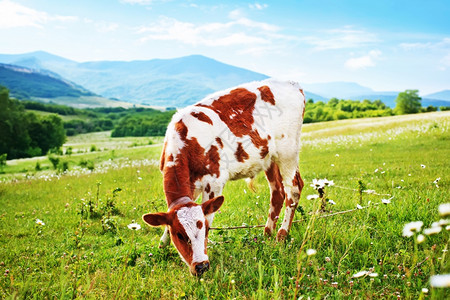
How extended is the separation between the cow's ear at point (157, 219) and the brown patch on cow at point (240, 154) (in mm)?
1823

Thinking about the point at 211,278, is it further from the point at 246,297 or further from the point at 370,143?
the point at 370,143

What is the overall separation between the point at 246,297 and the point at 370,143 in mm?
22719

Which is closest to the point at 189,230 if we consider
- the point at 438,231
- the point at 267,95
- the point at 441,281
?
the point at 438,231

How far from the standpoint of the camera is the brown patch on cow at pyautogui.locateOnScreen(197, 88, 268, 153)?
18.9 ft

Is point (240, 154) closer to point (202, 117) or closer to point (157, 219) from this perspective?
point (202, 117)

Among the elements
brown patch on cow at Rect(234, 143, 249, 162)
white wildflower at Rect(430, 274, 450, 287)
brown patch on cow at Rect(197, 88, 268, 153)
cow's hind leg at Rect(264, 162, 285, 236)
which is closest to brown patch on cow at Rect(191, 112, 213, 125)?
brown patch on cow at Rect(197, 88, 268, 153)

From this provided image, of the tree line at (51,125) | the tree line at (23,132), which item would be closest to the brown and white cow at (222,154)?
the tree line at (51,125)

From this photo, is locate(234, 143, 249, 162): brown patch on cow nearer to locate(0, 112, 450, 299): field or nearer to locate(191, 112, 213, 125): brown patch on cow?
locate(191, 112, 213, 125): brown patch on cow

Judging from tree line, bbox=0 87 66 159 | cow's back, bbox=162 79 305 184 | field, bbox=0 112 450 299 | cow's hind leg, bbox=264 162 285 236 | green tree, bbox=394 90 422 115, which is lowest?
tree line, bbox=0 87 66 159

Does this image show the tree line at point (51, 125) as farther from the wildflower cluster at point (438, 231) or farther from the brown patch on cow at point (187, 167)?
the wildflower cluster at point (438, 231)

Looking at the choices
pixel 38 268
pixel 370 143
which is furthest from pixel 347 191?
pixel 370 143

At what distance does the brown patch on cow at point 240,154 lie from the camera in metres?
5.58

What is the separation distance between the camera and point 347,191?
29.8ft

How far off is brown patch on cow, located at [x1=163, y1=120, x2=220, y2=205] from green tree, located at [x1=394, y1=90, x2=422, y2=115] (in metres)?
126
